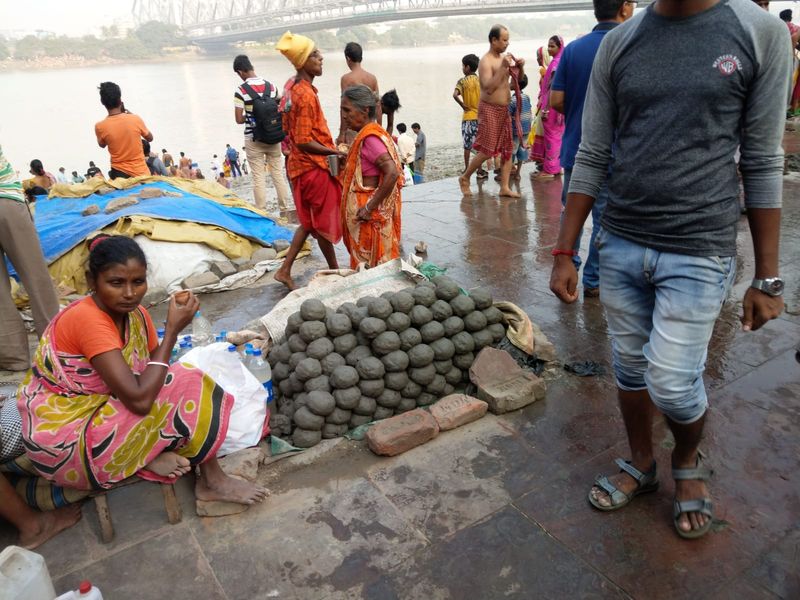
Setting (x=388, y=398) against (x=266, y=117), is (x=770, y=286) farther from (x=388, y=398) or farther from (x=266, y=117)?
(x=266, y=117)

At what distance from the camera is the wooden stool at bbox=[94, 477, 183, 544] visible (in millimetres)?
2109

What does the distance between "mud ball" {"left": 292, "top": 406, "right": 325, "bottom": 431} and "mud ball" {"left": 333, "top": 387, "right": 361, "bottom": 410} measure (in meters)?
0.11

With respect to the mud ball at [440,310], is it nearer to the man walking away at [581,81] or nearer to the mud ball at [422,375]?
the mud ball at [422,375]

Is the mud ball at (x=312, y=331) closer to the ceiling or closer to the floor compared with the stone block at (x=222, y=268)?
closer to the ceiling

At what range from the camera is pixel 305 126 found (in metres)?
4.17

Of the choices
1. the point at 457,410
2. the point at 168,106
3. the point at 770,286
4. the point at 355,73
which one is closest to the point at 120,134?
the point at 355,73

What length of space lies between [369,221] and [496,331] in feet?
3.90

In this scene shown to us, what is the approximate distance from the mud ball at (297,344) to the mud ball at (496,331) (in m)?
0.98

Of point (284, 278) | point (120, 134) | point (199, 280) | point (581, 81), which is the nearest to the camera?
point (581, 81)

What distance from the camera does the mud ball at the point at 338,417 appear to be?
2.62m

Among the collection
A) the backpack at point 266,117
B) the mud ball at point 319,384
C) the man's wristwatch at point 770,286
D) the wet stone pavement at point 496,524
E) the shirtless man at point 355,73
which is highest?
the shirtless man at point 355,73

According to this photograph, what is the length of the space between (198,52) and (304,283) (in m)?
78.4

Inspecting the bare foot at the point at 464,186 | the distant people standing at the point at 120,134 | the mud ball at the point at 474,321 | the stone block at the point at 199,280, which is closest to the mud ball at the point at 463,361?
the mud ball at the point at 474,321

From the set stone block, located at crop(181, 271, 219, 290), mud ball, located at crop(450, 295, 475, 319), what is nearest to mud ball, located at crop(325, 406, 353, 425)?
mud ball, located at crop(450, 295, 475, 319)
